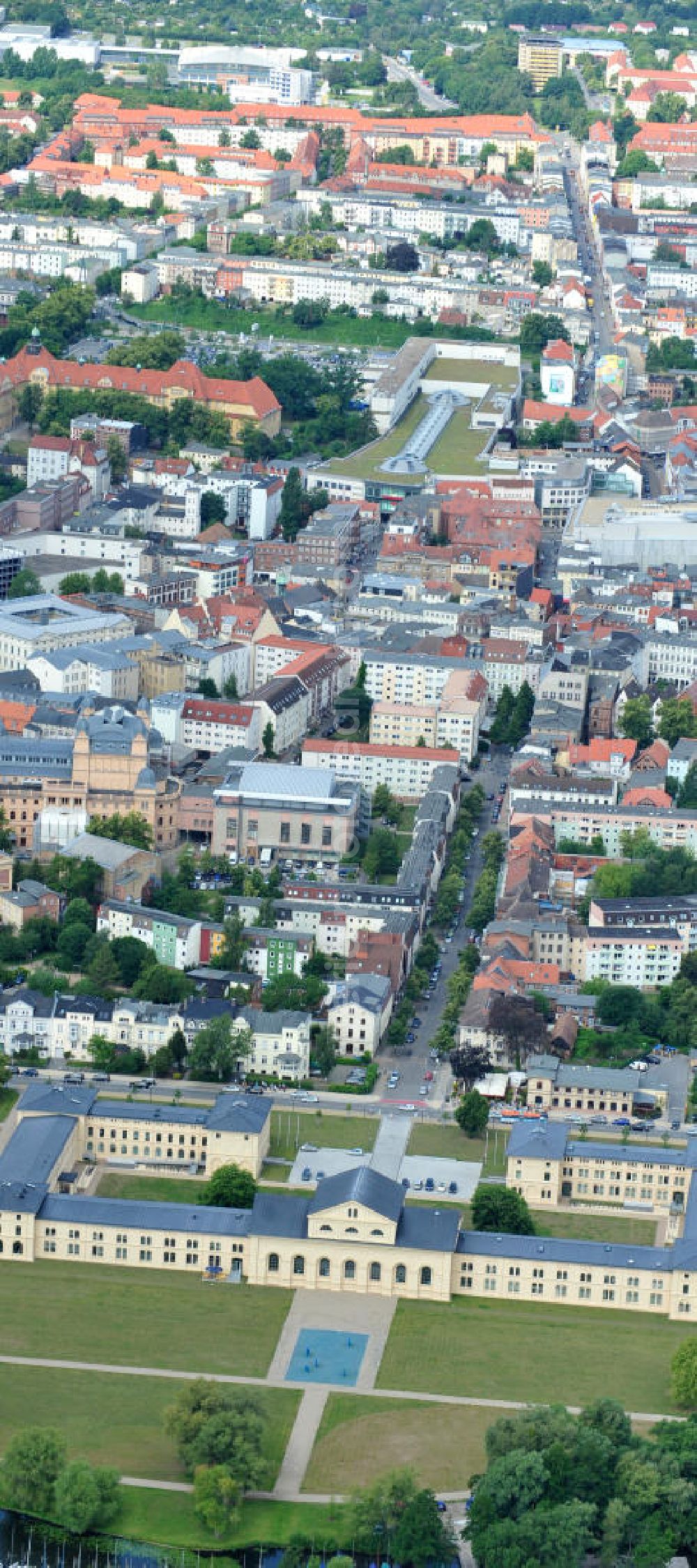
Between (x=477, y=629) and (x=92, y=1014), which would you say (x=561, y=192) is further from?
(x=92, y=1014)

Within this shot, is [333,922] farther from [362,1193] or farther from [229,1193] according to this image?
[362,1193]

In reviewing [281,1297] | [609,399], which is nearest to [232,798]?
[281,1297]

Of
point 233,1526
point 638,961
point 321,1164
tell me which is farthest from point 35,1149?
point 638,961

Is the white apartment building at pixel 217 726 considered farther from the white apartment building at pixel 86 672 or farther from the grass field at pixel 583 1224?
the grass field at pixel 583 1224

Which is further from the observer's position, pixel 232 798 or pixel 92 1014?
pixel 232 798

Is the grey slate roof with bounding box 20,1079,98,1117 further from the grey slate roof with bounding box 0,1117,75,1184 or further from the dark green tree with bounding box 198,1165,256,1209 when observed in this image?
the dark green tree with bounding box 198,1165,256,1209

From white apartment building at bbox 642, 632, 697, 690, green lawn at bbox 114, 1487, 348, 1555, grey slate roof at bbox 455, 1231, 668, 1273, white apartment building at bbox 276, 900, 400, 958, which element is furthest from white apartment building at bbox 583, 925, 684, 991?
green lawn at bbox 114, 1487, 348, 1555

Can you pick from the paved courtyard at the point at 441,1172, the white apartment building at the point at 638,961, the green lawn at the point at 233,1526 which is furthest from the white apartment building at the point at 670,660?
the green lawn at the point at 233,1526
